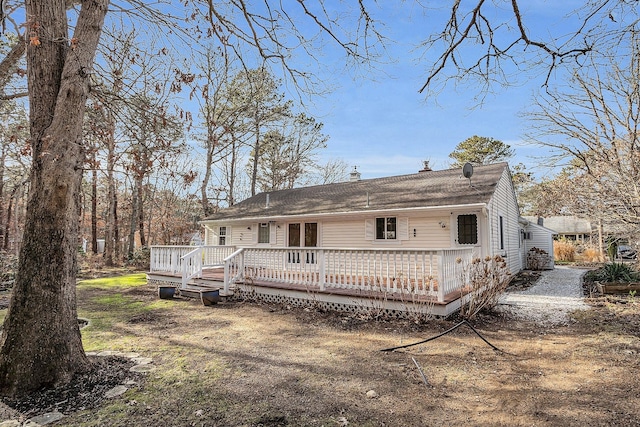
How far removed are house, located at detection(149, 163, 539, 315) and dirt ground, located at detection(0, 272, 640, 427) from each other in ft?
3.25

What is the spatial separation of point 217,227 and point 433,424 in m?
15.8

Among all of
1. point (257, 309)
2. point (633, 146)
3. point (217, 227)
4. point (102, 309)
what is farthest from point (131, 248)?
point (633, 146)

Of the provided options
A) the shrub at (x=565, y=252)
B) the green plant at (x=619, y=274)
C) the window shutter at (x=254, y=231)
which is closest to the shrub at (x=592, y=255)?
the shrub at (x=565, y=252)

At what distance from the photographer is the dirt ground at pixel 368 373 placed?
3096 millimetres

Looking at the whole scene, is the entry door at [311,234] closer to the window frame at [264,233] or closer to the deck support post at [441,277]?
the window frame at [264,233]

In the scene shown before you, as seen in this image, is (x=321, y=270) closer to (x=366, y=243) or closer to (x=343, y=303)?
(x=343, y=303)

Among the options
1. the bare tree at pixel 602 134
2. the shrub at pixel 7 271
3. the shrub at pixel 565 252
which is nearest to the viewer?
the bare tree at pixel 602 134

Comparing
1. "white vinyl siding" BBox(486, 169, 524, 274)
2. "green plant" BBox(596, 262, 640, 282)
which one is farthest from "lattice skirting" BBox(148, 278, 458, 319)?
"green plant" BBox(596, 262, 640, 282)

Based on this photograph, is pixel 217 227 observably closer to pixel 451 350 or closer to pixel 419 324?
pixel 419 324

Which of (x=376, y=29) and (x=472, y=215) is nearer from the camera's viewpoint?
(x=376, y=29)

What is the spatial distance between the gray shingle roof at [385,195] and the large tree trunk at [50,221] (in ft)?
29.8

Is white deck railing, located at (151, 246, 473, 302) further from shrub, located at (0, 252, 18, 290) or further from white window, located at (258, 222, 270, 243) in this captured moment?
shrub, located at (0, 252, 18, 290)

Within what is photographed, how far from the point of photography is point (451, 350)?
498 cm

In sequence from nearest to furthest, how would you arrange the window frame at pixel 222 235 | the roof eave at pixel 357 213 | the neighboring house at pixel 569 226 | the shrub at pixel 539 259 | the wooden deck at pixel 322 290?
the wooden deck at pixel 322 290 → the roof eave at pixel 357 213 → the window frame at pixel 222 235 → the shrub at pixel 539 259 → the neighboring house at pixel 569 226
